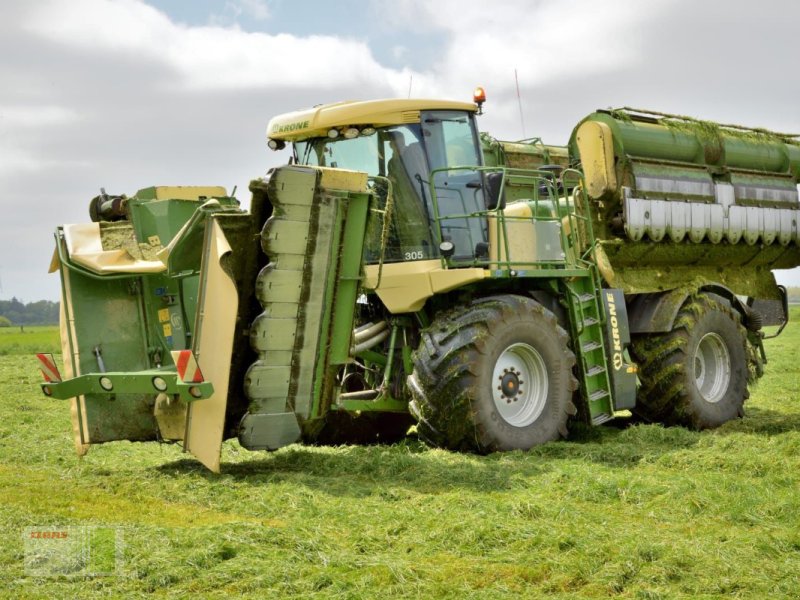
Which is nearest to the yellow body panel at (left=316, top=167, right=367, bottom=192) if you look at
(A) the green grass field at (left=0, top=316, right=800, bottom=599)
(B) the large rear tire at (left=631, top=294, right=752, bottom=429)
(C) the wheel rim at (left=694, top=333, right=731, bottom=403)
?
(A) the green grass field at (left=0, top=316, right=800, bottom=599)

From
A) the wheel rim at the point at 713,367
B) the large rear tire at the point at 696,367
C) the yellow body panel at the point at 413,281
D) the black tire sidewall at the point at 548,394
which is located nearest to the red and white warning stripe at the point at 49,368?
the yellow body panel at the point at 413,281

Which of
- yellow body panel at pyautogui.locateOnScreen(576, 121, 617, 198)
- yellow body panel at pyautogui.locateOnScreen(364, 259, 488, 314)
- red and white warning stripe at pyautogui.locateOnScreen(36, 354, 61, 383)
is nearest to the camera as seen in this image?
red and white warning stripe at pyautogui.locateOnScreen(36, 354, 61, 383)

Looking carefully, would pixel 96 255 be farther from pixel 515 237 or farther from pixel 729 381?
pixel 729 381

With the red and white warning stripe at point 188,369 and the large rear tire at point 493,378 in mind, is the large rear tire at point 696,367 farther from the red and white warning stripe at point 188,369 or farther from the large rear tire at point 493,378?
the red and white warning stripe at point 188,369

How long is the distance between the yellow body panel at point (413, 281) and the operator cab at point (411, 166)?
0.10 metres

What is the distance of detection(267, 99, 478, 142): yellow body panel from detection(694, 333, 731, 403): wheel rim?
4.02m

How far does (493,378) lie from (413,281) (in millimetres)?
1038

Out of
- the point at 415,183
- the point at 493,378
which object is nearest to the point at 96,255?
the point at 415,183

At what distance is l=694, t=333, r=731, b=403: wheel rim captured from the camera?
1130cm

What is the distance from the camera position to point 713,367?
11.4 m

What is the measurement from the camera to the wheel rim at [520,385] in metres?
8.78

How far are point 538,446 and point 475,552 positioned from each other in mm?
3310

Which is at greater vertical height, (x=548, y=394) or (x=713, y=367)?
(x=548, y=394)

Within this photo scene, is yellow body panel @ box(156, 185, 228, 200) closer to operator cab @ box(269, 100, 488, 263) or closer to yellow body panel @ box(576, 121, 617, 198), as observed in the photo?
operator cab @ box(269, 100, 488, 263)
